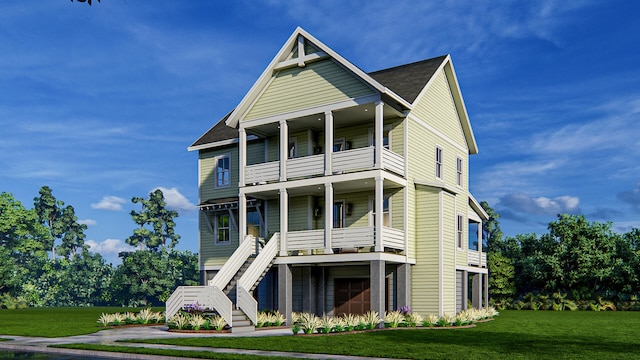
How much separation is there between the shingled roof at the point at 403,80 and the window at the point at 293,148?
173 inches

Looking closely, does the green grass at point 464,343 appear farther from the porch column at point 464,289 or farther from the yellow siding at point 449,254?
the porch column at point 464,289

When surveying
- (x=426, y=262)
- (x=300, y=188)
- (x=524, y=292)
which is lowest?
(x=524, y=292)

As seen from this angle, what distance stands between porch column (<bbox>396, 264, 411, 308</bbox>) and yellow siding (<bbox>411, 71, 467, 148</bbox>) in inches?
295

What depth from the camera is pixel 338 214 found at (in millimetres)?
32469

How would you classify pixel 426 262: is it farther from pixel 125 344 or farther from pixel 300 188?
pixel 125 344

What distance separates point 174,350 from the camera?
18672 mm

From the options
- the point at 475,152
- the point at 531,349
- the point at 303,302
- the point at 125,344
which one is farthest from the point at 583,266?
the point at 125,344

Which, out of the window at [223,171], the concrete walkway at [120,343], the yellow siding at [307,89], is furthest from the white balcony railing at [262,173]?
the concrete walkway at [120,343]

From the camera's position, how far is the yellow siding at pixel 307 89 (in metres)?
29.7

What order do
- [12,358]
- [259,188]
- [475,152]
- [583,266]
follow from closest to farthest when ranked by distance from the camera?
1. [12,358]
2. [259,188]
3. [475,152]
4. [583,266]

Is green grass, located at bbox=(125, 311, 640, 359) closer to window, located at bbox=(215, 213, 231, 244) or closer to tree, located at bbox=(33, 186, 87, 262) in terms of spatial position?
window, located at bbox=(215, 213, 231, 244)

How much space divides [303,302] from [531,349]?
14670mm

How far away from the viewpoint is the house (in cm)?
2872

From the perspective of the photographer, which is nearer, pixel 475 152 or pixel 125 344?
pixel 125 344
